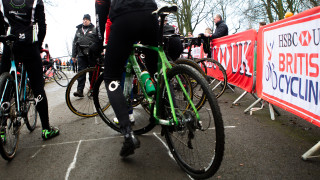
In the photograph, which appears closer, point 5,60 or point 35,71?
point 5,60

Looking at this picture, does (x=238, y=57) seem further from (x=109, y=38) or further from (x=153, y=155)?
(x=109, y=38)

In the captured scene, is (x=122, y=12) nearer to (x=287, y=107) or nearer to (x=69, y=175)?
(x=69, y=175)

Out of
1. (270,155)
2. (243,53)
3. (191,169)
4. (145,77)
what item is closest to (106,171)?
(191,169)

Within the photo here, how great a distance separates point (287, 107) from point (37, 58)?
10.5 feet

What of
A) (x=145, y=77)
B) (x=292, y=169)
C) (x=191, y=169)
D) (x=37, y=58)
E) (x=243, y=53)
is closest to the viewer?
(x=191, y=169)

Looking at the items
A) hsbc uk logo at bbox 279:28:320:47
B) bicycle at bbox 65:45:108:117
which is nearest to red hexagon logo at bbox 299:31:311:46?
hsbc uk logo at bbox 279:28:320:47

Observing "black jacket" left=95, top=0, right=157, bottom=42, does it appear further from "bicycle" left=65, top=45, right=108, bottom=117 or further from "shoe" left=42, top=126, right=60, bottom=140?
"shoe" left=42, top=126, right=60, bottom=140

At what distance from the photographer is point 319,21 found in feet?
8.29

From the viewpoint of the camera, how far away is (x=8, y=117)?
270 cm

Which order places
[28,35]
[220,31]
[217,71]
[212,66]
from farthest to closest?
[220,31], [212,66], [217,71], [28,35]

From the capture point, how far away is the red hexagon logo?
2717 mm

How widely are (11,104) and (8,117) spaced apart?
177mm

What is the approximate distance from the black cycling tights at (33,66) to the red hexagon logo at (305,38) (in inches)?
122

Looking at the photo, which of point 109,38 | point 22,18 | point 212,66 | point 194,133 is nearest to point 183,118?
point 194,133
